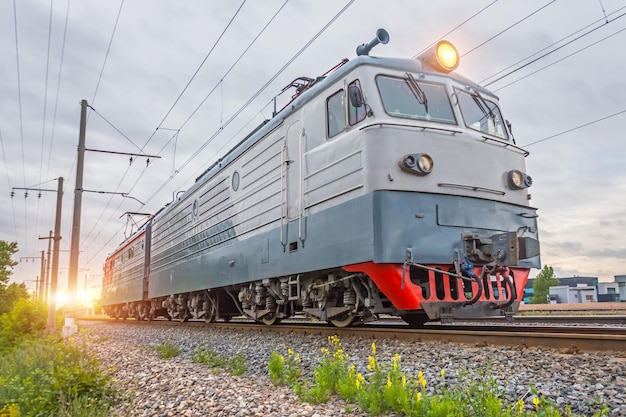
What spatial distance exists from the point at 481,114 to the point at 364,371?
4511 mm

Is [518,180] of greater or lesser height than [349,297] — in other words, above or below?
above

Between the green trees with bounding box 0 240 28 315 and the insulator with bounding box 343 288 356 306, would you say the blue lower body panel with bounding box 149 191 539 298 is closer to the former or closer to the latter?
the insulator with bounding box 343 288 356 306

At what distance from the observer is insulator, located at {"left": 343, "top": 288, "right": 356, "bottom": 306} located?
23.1ft

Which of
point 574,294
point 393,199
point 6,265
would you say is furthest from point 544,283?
point 393,199

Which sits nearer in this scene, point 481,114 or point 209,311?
point 481,114

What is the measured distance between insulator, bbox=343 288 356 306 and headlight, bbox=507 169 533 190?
2.69 metres

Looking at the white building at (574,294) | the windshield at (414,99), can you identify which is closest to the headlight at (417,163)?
the windshield at (414,99)

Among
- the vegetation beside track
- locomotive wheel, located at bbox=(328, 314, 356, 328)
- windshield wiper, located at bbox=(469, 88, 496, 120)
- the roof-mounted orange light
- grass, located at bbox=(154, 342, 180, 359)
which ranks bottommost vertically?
the vegetation beside track

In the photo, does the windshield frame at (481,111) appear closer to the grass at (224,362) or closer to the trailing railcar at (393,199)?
the trailing railcar at (393,199)

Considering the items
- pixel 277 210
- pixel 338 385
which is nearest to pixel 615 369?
pixel 338 385

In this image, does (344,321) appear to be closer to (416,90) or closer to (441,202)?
(441,202)

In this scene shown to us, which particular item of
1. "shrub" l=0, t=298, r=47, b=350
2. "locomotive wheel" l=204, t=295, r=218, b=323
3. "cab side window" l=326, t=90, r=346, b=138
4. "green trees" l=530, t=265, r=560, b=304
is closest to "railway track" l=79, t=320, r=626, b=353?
"cab side window" l=326, t=90, r=346, b=138

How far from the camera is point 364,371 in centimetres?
488

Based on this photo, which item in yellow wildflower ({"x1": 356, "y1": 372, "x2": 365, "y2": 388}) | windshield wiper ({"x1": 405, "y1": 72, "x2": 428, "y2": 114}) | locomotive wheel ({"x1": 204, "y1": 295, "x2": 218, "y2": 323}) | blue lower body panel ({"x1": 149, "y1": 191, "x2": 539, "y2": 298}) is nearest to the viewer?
yellow wildflower ({"x1": 356, "y1": 372, "x2": 365, "y2": 388})
